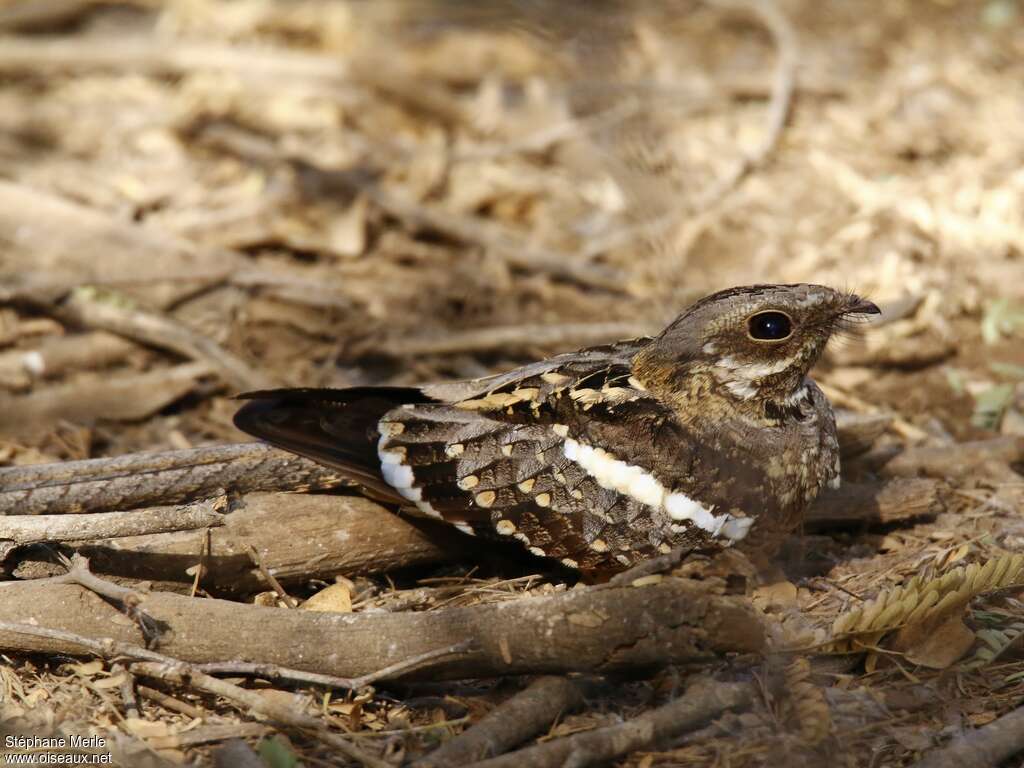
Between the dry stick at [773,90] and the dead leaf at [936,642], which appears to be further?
the dry stick at [773,90]

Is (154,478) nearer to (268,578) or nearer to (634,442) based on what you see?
(268,578)

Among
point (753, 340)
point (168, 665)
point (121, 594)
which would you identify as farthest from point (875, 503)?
point (121, 594)

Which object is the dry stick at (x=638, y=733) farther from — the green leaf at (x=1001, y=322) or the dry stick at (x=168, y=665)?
the green leaf at (x=1001, y=322)

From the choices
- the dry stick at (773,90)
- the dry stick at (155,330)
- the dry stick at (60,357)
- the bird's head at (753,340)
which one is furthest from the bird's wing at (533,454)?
the dry stick at (773,90)

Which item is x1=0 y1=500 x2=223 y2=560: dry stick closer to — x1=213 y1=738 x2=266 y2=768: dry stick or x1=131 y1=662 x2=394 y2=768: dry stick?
x1=131 y1=662 x2=394 y2=768: dry stick

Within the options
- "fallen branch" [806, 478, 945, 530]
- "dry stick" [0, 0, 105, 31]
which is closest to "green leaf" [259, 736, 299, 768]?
"fallen branch" [806, 478, 945, 530]

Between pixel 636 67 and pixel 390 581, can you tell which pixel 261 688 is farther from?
pixel 636 67
